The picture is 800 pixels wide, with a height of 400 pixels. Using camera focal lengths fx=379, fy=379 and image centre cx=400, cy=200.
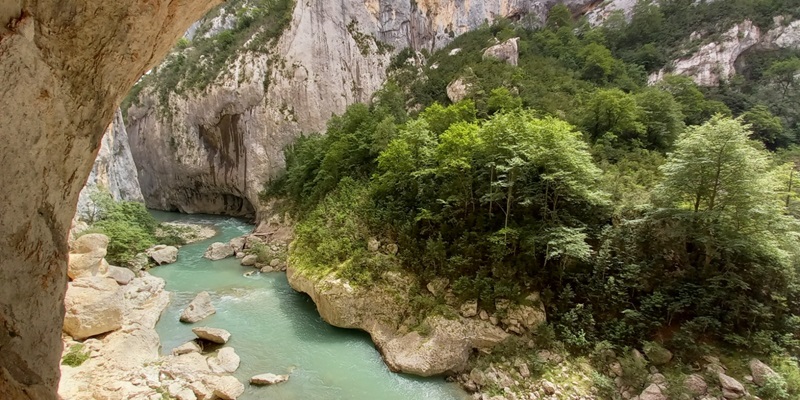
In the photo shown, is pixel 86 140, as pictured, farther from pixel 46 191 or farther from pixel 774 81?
pixel 774 81

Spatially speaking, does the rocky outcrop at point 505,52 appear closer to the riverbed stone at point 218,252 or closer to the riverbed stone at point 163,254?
the riverbed stone at point 218,252

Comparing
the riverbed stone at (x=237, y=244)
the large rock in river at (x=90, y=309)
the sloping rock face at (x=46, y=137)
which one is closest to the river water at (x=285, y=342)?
the large rock in river at (x=90, y=309)

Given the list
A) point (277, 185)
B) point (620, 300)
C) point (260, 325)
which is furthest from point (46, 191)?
point (277, 185)

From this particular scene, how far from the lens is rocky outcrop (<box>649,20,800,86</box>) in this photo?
93.8 ft

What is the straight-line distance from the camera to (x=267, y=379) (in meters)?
10.2

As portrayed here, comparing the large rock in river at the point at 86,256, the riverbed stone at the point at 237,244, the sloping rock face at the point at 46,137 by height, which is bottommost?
the riverbed stone at the point at 237,244

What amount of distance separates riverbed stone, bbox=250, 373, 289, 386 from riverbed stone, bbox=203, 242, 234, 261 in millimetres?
11865

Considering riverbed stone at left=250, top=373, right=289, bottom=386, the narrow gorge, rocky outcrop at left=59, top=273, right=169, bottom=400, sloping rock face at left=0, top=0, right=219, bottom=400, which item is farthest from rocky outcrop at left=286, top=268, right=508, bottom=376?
sloping rock face at left=0, top=0, right=219, bottom=400

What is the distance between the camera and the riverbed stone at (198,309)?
43.8 feet

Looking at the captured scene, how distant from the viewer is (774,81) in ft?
86.3

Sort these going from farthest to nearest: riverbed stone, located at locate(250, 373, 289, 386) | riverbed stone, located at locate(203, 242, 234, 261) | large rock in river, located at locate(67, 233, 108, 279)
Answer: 1. riverbed stone, located at locate(203, 242, 234, 261)
2. large rock in river, located at locate(67, 233, 108, 279)
3. riverbed stone, located at locate(250, 373, 289, 386)

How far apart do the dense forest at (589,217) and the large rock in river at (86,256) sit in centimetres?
686

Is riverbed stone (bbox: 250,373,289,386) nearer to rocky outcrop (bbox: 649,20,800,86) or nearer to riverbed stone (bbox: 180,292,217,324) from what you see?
riverbed stone (bbox: 180,292,217,324)

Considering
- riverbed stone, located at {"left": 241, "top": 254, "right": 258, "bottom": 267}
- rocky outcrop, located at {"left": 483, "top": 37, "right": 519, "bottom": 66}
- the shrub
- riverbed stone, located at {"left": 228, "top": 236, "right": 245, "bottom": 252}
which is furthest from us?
rocky outcrop, located at {"left": 483, "top": 37, "right": 519, "bottom": 66}
